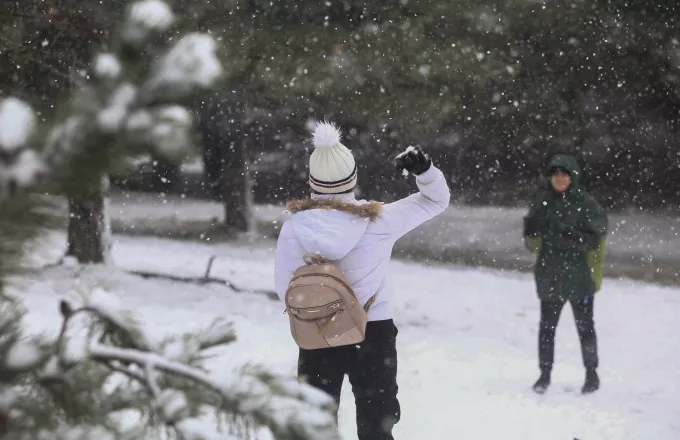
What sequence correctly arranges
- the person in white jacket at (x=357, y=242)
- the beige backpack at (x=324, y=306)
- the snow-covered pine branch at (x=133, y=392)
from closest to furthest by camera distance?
the snow-covered pine branch at (x=133, y=392)
the beige backpack at (x=324, y=306)
the person in white jacket at (x=357, y=242)

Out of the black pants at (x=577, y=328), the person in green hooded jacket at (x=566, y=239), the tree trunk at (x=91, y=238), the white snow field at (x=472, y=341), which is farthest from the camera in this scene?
the tree trunk at (x=91, y=238)

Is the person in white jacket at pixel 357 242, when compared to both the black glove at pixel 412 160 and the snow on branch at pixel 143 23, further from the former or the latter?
the snow on branch at pixel 143 23

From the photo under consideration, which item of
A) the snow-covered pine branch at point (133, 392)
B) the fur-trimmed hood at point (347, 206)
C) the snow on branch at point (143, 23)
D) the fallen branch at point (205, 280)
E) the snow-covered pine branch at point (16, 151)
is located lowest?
the fallen branch at point (205, 280)

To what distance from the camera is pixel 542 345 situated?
6586mm

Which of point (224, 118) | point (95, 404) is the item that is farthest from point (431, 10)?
point (95, 404)

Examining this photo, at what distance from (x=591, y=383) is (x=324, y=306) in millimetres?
4033

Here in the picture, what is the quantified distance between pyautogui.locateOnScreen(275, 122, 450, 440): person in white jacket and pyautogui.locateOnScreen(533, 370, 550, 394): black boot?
3.20m

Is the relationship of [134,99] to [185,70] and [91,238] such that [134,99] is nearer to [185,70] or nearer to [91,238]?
[185,70]

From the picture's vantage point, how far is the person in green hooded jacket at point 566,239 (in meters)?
6.15

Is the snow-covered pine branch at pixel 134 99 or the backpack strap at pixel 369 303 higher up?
the snow-covered pine branch at pixel 134 99

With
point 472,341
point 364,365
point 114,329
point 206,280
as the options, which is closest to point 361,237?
point 364,365

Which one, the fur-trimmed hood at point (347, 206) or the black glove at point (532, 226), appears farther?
the black glove at point (532, 226)

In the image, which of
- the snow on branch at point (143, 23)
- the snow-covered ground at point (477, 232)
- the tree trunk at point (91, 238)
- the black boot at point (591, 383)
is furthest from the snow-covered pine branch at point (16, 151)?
the snow-covered ground at point (477, 232)

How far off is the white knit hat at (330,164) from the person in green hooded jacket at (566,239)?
9.33ft
